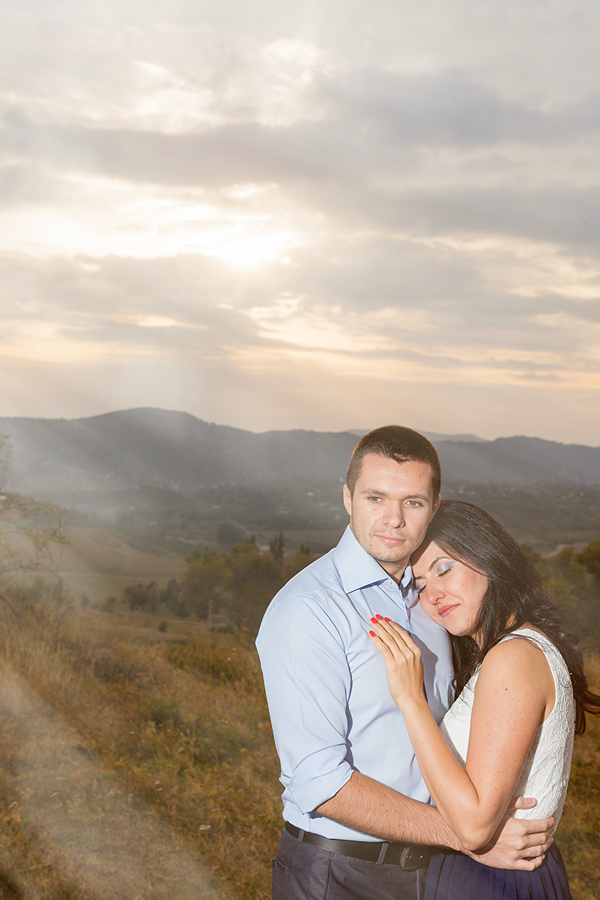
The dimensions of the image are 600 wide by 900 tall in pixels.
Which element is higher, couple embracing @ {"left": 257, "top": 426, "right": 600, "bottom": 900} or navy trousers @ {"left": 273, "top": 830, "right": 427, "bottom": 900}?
couple embracing @ {"left": 257, "top": 426, "right": 600, "bottom": 900}

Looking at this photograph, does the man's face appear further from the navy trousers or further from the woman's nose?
the navy trousers

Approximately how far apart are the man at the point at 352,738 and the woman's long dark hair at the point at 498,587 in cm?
27

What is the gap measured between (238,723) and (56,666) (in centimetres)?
272

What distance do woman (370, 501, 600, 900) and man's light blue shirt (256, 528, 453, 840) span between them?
0.11m

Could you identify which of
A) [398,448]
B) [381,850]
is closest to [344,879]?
[381,850]

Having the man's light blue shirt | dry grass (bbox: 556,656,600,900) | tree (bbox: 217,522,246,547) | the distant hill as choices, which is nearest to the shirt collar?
the man's light blue shirt

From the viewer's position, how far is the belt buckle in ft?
7.07

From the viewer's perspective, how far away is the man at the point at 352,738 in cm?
202

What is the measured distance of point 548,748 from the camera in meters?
2.18

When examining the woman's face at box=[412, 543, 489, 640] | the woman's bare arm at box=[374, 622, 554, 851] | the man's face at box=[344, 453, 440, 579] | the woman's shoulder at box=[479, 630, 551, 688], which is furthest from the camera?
the woman's face at box=[412, 543, 489, 640]

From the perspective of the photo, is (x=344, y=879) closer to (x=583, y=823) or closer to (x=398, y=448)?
(x=398, y=448)

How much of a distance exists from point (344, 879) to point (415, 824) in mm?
345

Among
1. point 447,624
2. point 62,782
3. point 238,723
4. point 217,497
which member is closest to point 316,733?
point 447,624

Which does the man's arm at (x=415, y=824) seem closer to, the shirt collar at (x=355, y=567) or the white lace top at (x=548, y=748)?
the white lace top at (x=548, y=748)
